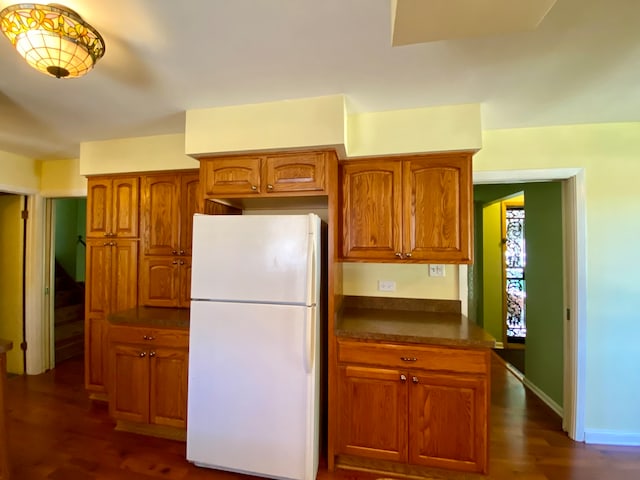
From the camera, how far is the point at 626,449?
224 centimetres

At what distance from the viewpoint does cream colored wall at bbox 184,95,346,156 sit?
6.46 feet

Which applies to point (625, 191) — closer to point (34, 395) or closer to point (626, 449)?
point (626, 449)

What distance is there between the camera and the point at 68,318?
4508 millimetres

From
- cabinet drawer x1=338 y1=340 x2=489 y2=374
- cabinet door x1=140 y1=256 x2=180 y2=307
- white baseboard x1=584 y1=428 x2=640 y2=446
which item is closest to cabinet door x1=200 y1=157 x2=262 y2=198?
cabinet door x1=140 y1=256 x2=180 y2=307

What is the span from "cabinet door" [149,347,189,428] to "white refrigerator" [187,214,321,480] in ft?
0.93

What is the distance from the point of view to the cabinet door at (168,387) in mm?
2221

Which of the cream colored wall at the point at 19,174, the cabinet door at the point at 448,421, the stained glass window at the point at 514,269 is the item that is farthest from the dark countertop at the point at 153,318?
the stained glass window at the point at 514,269

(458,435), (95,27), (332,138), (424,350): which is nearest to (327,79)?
(332,138)

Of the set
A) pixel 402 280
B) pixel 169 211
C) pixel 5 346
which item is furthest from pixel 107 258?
pixel 402 280

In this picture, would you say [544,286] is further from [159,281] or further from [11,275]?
[11,275]

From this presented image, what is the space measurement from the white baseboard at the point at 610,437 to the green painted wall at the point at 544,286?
38cm

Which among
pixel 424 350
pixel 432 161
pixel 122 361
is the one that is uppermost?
pixel 432 161

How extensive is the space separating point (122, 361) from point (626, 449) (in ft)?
12.6

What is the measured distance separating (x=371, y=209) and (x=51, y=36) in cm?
192
